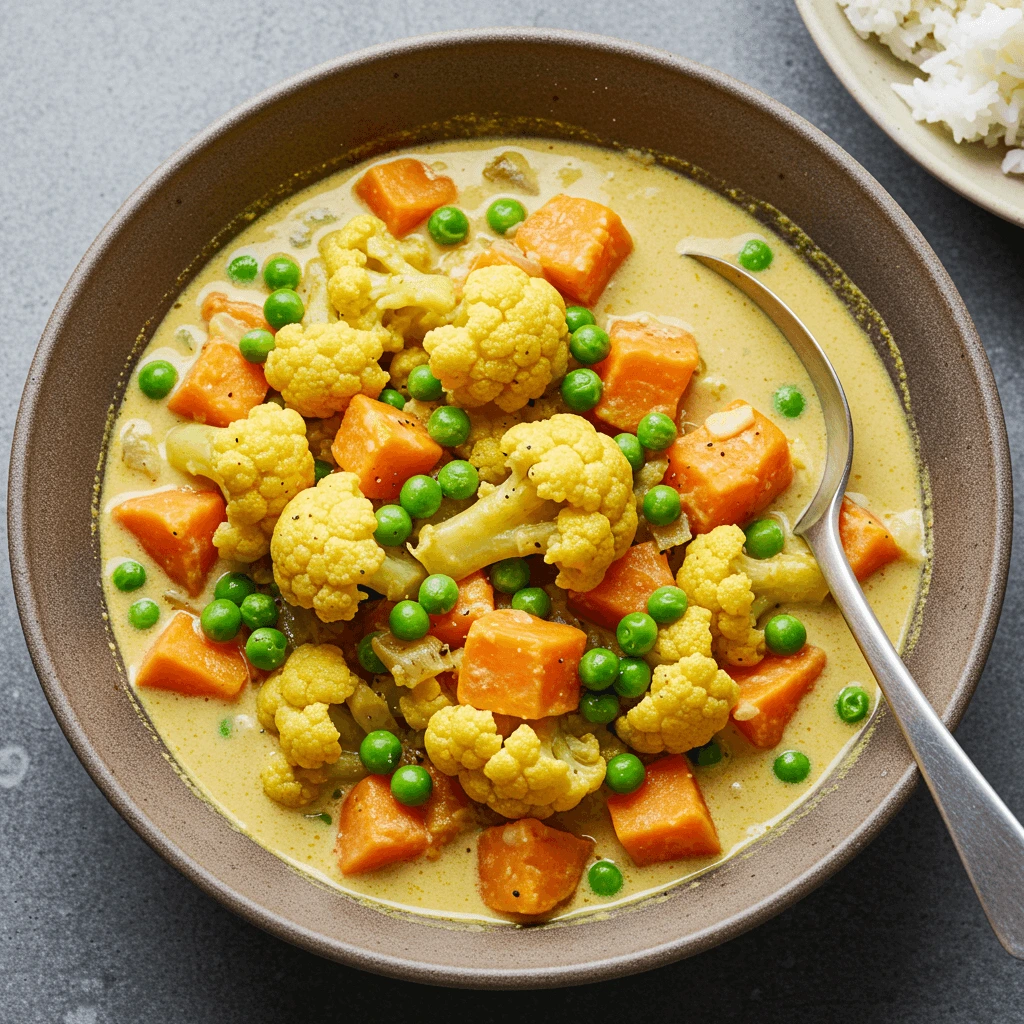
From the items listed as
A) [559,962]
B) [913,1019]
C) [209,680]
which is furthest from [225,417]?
[913,1019]

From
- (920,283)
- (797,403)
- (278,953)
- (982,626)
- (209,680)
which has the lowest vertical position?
(278,953)

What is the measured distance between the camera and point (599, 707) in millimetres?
3455

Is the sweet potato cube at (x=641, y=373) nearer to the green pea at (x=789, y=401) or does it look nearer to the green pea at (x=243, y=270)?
the green pea at (x=789, y=401)

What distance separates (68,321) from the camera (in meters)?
3.47

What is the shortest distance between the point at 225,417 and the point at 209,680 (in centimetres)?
86

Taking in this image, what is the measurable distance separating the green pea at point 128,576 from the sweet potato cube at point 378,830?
99cm

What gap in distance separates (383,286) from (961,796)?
2.34 m

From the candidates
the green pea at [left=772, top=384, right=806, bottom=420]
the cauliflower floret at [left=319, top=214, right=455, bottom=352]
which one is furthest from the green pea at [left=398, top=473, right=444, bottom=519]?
the green pea at [left=772, top=384, right=806, bottom=420]

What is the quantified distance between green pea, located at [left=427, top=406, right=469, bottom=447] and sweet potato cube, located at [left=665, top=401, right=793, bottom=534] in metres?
0.68

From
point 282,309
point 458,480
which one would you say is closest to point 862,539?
point 458,480

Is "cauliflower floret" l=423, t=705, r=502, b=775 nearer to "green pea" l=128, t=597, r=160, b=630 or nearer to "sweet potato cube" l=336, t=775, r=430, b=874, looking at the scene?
"sweet potato cube" l=336, t=775, r=430, b=874

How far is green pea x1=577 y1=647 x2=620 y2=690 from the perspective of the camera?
11.0ft

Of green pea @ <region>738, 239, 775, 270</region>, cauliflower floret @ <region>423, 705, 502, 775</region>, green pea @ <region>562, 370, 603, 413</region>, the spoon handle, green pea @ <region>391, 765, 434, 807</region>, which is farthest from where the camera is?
green pea @ <region>738, 239, 775, 270</region>

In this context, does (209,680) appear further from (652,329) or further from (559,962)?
(652,329)
